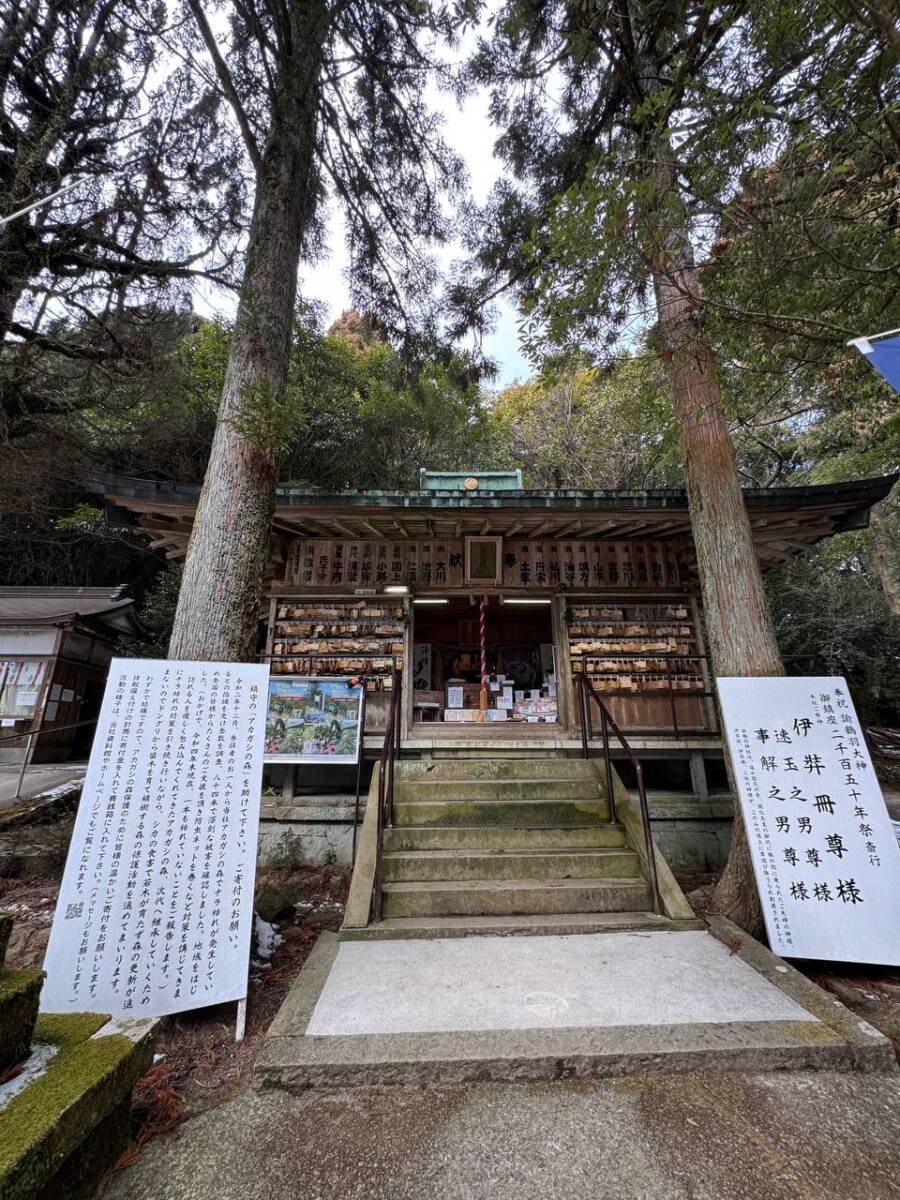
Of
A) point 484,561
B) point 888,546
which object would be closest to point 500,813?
point 484,561

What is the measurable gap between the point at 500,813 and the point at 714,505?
3.55 m

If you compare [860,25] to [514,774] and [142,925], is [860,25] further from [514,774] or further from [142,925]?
[142,925]

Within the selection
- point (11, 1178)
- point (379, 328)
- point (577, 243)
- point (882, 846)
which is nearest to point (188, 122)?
point (379, 328)

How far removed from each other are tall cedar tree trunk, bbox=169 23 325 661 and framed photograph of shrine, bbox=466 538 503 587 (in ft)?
12.0

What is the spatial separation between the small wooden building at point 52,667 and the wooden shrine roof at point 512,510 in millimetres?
5635

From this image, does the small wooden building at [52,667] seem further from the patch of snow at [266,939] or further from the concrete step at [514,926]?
the concrete step at [514,926]

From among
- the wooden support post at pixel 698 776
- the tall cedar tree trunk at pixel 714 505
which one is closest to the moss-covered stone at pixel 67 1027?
the tall cedar tree trunk at pixel 714 505

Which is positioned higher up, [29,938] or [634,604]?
[634,604]

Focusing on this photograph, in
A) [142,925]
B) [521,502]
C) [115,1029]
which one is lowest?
[115,1029]

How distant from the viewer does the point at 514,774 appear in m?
5.28

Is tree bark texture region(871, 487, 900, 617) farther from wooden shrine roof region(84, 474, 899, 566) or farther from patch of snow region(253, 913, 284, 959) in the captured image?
patch of snow region(253, 913, 284, 959)

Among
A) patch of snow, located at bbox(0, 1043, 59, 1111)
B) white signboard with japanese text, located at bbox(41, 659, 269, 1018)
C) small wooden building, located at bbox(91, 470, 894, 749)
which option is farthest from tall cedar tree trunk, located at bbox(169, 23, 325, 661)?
small wooden building, located at bbox(91, 470, 894, 749)

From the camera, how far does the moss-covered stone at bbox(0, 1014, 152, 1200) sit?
1377mm

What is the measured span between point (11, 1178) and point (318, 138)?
896 centimetres
